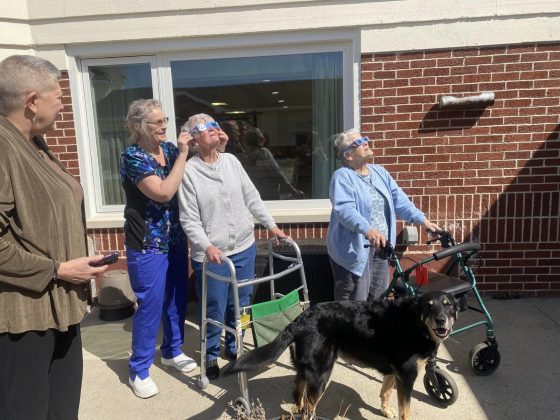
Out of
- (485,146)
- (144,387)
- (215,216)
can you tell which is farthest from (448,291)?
(144,387)

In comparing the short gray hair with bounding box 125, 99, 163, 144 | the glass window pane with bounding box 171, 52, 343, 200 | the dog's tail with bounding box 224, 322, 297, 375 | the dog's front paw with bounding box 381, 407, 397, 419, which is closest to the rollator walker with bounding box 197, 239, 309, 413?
the dog's tail with bounding box 224, 322, 297, 375

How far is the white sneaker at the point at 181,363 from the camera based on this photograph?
3444 mm

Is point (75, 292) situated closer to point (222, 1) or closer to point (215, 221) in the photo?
point (215, 221)

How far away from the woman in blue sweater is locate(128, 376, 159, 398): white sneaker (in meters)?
1.50

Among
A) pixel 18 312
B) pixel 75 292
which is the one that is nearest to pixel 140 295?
pixel 75 292

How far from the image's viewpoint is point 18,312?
1688 mm

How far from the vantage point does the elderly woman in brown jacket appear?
1.64 m

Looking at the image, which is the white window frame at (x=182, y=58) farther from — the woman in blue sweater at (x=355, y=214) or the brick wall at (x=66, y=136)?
the woman in blue sweater at (x=355, y=214)

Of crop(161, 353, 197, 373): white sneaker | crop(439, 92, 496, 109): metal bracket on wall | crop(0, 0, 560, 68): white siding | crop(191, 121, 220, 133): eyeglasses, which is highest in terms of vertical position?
crop(0, 0, 560, 68): white siding

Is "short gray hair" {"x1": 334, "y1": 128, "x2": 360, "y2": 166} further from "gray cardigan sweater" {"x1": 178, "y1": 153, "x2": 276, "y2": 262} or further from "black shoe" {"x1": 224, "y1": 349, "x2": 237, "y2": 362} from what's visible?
"black shoe" {"x1": 224, "y1": 349, "x2": 237, "y2": 362}

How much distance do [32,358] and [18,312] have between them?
224mm

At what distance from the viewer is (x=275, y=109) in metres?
4.98

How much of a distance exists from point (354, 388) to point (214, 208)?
5.42 ft

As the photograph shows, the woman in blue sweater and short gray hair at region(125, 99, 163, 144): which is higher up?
short gray hair at region(125, 99, 163, 144)
